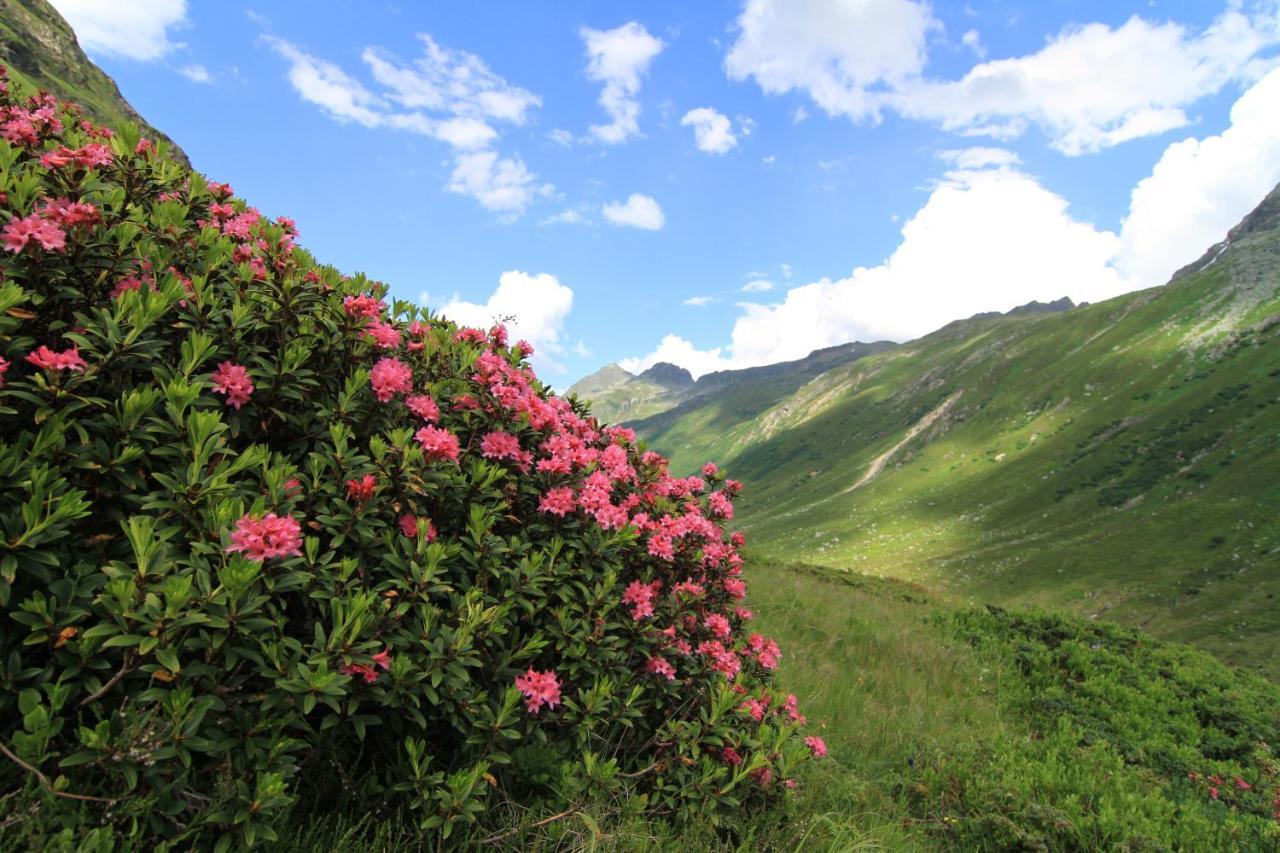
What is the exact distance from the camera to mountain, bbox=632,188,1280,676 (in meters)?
64.0

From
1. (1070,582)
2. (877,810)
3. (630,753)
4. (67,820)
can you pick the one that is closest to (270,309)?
(67,820)

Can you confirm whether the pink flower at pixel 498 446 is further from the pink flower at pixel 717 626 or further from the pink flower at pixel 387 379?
the pink flower at pixel 717 626

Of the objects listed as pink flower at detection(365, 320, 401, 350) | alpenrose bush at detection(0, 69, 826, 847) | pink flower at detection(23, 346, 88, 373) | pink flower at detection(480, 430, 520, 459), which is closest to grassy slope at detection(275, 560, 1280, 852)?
alpenrose bush at detection(0, 69, 826, 847)

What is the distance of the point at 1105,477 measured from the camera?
98000mm

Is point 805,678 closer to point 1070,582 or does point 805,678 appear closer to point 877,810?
point 877,810

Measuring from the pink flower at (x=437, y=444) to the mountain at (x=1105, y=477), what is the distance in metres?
25.5

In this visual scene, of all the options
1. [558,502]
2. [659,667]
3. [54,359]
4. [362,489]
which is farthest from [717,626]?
[54,359]

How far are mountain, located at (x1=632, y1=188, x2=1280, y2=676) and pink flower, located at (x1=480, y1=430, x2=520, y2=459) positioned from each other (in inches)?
976

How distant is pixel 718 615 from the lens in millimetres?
5547

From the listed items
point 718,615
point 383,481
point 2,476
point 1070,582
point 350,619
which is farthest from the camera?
point 1070,582

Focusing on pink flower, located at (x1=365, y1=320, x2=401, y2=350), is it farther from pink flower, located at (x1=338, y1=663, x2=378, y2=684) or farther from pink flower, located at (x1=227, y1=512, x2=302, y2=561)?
pink flower, located at (x1=338, y1=663, x2=378, y2=684)

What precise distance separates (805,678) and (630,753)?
17.1 ft

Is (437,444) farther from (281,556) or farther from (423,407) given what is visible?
(281,556)

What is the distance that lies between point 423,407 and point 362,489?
2.99ft
